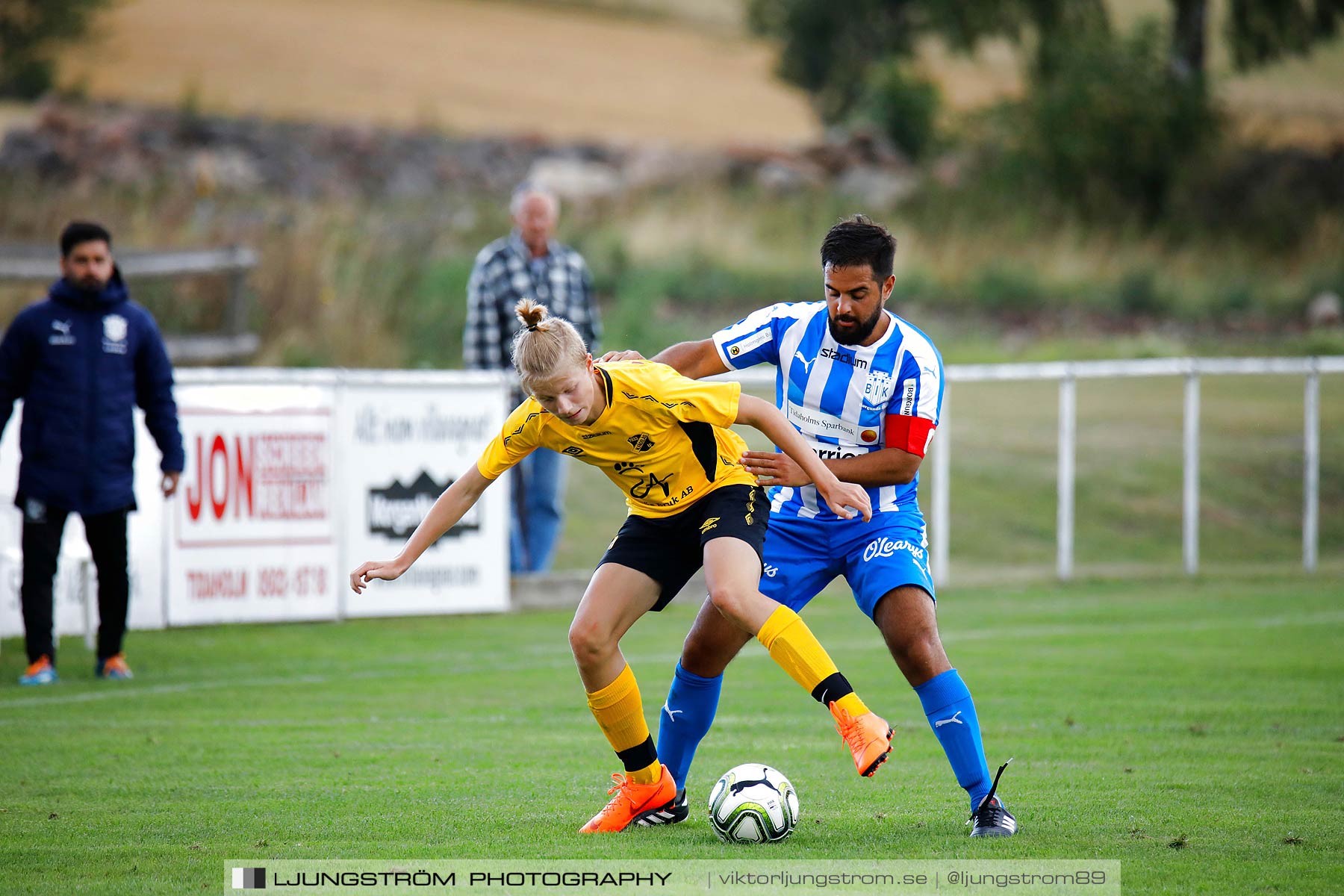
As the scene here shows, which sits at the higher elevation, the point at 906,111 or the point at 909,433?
the point at 906,111

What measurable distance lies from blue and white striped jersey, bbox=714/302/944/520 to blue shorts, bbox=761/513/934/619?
5 centimetres

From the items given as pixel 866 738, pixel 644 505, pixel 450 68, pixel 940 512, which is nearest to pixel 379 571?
pixel 644 505

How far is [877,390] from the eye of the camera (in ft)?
18.5

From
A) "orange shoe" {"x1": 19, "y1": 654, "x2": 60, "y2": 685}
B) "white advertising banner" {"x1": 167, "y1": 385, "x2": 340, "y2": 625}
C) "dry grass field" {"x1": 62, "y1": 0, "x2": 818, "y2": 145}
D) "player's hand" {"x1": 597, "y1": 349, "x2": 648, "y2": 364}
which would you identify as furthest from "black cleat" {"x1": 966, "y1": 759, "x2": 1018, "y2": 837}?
"dry grass field" {"x1": 62, "y1": 0, "x2": 818, "y2": 145}

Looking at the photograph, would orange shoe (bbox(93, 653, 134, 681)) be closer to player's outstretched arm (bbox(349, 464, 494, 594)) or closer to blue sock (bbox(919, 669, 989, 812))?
player's outstretched arm (bbox(349, 464, 494, 594))

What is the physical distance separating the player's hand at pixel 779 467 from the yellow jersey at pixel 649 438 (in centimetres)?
17

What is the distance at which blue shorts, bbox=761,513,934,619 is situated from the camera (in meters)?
5.50

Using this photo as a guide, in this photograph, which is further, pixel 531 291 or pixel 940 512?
pixel 940 512

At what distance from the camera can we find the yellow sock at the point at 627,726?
17.8 feet

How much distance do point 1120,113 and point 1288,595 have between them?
20.2 meters

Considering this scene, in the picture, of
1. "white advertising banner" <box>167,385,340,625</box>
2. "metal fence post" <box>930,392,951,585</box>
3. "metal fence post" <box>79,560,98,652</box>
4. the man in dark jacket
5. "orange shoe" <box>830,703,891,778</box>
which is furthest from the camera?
"metal fence post" <box>930,392,951,585</box>

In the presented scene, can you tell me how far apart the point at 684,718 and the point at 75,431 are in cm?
475

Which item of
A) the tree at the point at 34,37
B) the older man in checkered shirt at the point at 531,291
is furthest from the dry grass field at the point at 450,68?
the older man in checkered shirt at the point at 531,291

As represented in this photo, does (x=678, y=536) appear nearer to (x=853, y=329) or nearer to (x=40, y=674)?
(x=853, y=329)
